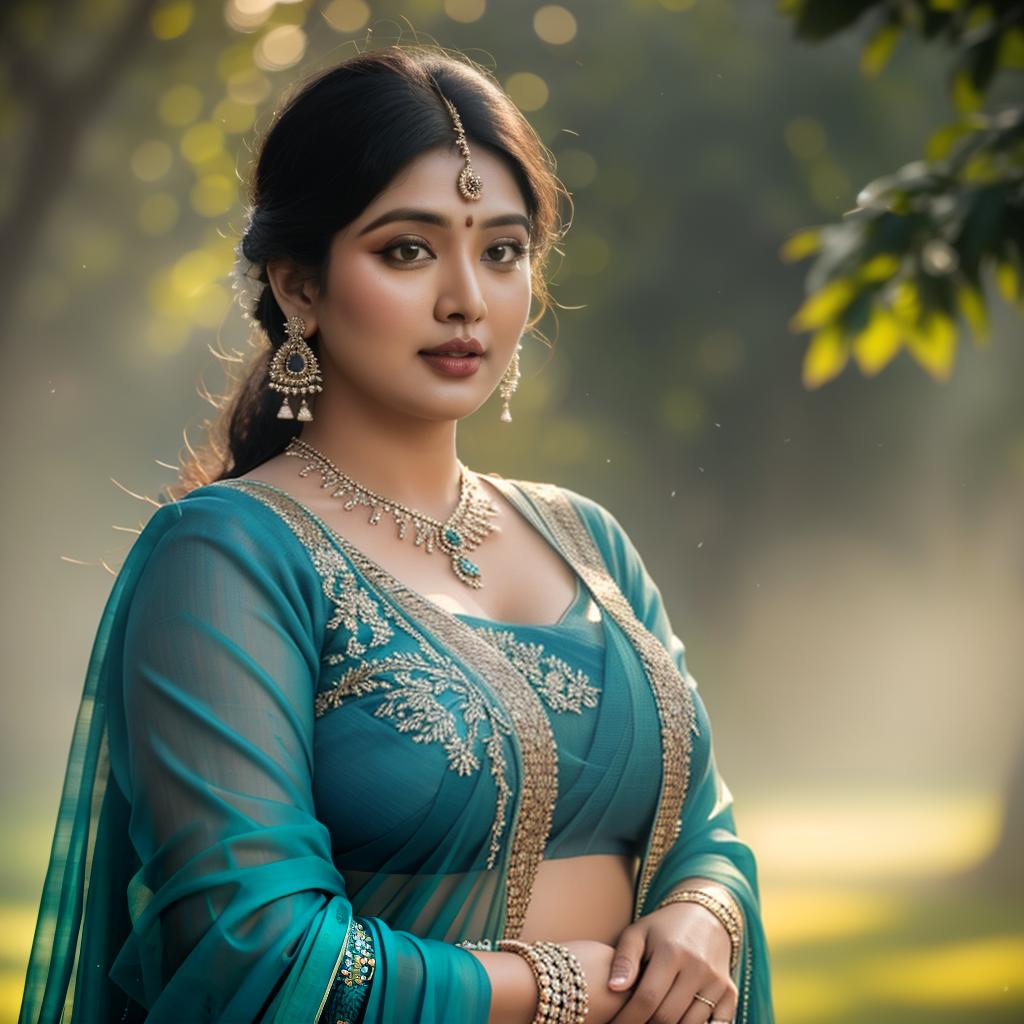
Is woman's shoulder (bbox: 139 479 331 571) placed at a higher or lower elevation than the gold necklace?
lower

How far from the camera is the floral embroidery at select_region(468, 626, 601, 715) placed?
1655 mm

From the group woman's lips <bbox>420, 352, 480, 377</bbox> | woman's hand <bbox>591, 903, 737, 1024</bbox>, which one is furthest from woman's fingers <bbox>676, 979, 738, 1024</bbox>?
woman's lips <bbox>420, 352, 480, 377</bbox>

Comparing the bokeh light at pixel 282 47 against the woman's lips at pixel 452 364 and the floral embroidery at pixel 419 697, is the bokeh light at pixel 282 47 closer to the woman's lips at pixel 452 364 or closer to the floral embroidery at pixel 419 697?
the woman's lips at pixel 452 364

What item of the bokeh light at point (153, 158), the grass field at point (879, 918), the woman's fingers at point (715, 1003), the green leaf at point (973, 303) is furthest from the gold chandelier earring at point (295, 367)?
the bokeh light at point (153, 158)

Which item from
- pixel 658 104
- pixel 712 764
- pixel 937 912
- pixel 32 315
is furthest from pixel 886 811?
pixel 712 764

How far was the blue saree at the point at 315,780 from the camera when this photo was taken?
144cm

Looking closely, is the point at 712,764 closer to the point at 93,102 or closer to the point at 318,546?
the point at 318,546

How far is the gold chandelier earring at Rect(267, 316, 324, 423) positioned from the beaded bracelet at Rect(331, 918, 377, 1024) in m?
0.62

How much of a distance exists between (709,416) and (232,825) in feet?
19.2

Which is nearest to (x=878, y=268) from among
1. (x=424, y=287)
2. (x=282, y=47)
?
(x=424, y=287)

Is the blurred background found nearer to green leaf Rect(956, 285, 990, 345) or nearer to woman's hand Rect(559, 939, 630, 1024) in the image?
woman's hand Rect(559, 939, 630, 1024)

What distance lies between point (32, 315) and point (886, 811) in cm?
424

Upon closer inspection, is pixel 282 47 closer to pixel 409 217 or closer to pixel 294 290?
pixel 294 290

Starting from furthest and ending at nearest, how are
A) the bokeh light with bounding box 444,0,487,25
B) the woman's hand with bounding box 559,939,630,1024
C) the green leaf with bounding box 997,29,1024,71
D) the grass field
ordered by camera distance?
the bokeh light with bounding box 444,0,487,25 → the grass field → the woman's hand with bounding box 559,939,630,1024 → the green leaf with bounding box 997,29,1024,71
